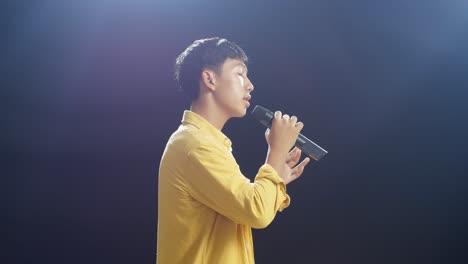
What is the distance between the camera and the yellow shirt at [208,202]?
2.77 feet

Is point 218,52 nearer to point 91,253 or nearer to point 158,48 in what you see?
point 158,48

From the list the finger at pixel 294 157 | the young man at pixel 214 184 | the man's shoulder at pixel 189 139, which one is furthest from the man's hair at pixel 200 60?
the finger at pixel 294 157

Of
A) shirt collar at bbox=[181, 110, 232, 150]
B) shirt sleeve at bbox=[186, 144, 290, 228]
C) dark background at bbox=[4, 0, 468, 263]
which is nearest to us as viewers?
shirt sleeve at bbox=[186, 144, 290, 228]

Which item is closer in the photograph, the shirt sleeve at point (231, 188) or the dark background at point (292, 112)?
the shirt sleeve at point (231, 188)

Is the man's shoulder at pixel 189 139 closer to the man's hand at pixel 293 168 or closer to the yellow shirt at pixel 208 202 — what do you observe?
the yellow shirt at pixel 208 202

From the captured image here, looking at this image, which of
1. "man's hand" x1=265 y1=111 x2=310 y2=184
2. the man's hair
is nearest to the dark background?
the man's hair

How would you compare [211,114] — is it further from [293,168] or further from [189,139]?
[293,168]

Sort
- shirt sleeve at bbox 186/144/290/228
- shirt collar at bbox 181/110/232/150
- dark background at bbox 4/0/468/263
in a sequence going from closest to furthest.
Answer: shirt sleeve at bbox 186/144/290/228 → shirt collar at bbox 181/110/232/150 → dark background at bbox 4/0/468/263

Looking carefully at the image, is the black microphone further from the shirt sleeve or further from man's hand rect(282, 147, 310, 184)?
the shirt sleeve

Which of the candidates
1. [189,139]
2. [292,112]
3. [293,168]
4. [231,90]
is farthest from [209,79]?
[292,112]

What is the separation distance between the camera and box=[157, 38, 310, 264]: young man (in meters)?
0.85

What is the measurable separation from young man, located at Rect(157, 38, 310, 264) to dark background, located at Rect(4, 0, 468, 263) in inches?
53.4

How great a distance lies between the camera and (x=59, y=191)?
2.35m

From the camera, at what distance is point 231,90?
102 centimetres
